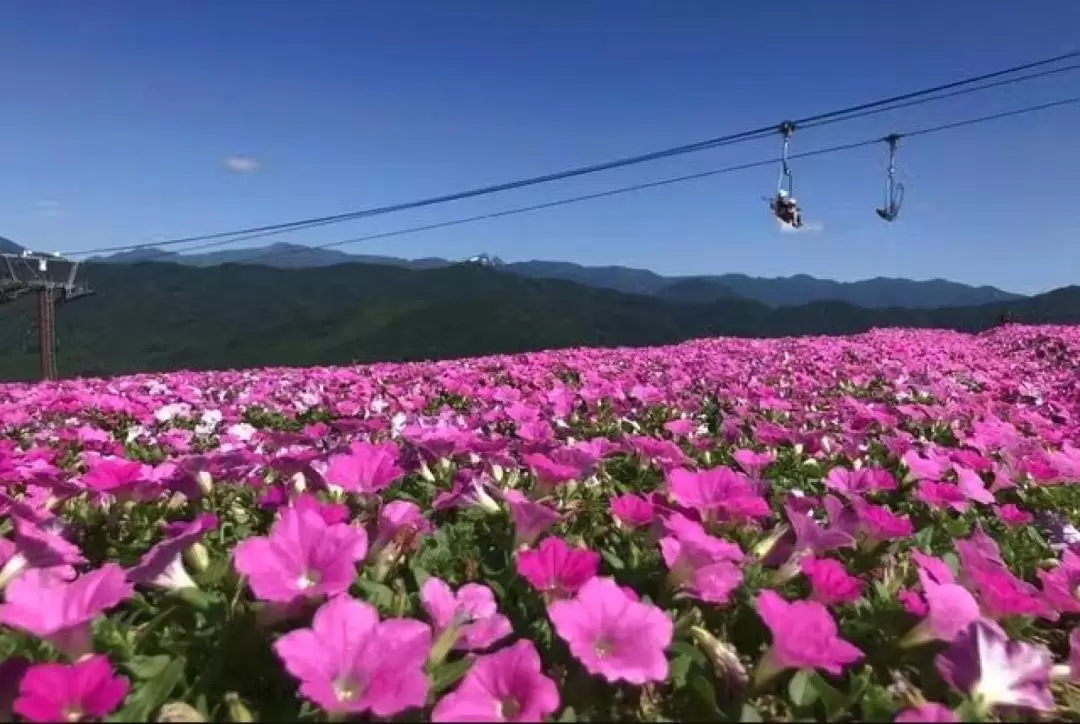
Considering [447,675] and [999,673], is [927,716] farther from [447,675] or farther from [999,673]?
[447,675]

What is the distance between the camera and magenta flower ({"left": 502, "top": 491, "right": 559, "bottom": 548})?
216 cm

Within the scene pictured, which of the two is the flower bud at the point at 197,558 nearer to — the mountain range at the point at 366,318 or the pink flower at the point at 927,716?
the pink flower at the point at 927,716

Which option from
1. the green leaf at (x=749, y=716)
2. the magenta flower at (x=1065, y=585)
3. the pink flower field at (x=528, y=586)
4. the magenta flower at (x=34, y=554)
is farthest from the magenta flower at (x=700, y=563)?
the magenta flower at (x=34, y=554)

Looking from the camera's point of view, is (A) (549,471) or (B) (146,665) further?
(A) (549,471)

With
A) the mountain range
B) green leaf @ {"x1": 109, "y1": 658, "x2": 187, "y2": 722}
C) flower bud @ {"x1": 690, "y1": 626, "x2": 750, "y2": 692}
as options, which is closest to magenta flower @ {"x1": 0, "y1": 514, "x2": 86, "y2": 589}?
green leaf @ {"x1": 109, "y1": 658, "x2": 187, "y2": 722}

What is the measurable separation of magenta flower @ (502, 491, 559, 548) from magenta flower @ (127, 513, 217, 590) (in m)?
0.72

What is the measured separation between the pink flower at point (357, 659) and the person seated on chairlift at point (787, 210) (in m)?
17.2

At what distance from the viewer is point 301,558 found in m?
1.73

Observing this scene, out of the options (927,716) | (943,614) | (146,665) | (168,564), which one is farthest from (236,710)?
(943,614)

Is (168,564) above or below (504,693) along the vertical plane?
above

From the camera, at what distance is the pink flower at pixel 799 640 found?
1.61 metres

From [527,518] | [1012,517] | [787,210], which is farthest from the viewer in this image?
[787,210]

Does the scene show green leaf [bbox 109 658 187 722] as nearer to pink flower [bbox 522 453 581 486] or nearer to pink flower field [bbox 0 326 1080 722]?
pink flower field [bbox 0 326 1080 722]

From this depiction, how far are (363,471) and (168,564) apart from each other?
676 millimetres
